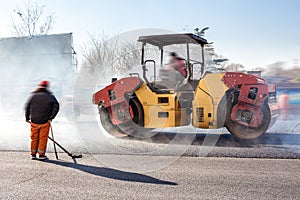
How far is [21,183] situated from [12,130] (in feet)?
20.3

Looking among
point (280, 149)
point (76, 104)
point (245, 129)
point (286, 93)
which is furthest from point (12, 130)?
point (286, 93)

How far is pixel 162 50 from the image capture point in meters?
8.94

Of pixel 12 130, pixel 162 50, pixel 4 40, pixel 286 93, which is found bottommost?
pixel 12 130

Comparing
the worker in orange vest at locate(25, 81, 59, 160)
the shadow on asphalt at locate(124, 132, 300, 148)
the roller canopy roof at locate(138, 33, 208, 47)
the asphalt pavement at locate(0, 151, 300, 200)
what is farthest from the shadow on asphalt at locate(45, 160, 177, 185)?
the roller canopy roof at locate(138, 33, 208, 47)

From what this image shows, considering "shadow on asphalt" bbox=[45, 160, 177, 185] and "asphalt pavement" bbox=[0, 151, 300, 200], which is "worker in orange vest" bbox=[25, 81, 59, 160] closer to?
"asphalt pavement" bbox=[0, 151, 300, 200]

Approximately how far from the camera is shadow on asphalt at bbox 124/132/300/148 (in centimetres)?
765

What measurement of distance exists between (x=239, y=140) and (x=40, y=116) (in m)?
4.17

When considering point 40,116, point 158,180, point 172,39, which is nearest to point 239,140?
point 172,39

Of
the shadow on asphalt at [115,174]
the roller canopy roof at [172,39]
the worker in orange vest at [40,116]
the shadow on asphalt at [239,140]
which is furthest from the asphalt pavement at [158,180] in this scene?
the roller canopy roof at [172,39]

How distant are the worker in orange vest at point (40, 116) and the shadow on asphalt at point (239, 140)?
7.51ft

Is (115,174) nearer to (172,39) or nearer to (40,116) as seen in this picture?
(40,116)

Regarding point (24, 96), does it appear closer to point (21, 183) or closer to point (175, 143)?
point (175, 143)

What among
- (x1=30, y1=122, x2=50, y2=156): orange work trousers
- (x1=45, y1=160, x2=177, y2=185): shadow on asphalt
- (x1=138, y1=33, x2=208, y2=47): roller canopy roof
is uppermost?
(x1=138, y1=33, x2=208, y2=47): roller canopy roof

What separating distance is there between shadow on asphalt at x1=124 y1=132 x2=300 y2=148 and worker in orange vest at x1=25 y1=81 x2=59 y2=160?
2.29 metres
